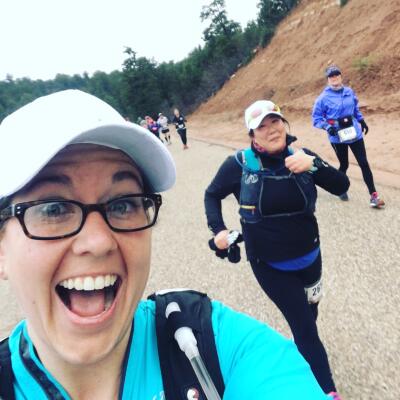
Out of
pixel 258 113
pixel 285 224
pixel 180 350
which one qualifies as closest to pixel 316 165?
pixel 285 224

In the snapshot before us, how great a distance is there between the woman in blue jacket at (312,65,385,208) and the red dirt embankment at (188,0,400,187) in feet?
4.05

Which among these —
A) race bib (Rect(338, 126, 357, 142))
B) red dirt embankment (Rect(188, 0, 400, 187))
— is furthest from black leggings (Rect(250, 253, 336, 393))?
red dirt embankment (Rect(188, 0, 400, 187))

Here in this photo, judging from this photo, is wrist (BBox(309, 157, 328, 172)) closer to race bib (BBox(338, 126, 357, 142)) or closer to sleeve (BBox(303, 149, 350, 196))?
sleeve (BBox(303, 149, 350, 196))

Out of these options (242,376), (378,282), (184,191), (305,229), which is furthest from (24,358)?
(184,191)

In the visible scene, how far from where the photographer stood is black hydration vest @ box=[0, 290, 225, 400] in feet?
4.03

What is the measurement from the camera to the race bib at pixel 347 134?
17.9 ft

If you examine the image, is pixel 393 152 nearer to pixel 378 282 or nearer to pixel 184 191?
pixel 184 191

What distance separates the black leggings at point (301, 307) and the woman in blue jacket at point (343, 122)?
11.0 ft

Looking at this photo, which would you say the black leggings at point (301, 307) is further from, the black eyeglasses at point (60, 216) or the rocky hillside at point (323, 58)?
the rocky hillside at point (323, 58)

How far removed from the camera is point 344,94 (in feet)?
18.7

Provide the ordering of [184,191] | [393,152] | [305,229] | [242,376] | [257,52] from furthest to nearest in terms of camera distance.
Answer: [257,52] → [184,191] → [393,152] → [305,229] → [242,376]

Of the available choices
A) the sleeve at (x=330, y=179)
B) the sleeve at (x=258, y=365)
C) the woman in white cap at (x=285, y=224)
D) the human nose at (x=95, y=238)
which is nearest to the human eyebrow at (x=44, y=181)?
the human nose at (x=95, y=238)

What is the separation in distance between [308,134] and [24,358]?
13.7 meters

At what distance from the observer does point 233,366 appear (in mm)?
1356
